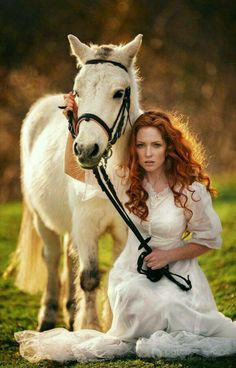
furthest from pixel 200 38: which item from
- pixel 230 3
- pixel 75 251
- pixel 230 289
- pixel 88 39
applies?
pixel 75 251

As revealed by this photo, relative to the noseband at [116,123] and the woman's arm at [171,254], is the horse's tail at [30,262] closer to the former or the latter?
the noseband at [116,123]

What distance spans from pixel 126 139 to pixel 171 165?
0.39 meters

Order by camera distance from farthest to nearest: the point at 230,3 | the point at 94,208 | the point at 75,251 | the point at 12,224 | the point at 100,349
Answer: the point at 230,3 < the point at 12,224 < the point at 75,251 < the point at 94,208 < the point at 100,349

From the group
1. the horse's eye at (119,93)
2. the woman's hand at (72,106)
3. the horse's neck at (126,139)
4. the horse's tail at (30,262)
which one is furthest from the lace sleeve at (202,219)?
the horse's tail at (30,262)

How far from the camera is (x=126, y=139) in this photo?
4332mm

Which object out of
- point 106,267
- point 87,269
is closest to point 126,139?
point 87,269

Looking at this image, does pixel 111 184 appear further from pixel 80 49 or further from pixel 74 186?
pixel 80 49

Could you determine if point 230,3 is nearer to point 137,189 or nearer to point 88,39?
point 88,39

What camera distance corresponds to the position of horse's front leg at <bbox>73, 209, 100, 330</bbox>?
184 inches

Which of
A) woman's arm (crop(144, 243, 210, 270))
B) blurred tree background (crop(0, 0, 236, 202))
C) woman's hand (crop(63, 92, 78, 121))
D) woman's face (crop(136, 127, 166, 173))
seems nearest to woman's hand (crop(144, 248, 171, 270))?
woman's arm (crop(144, 243, 210, 270))

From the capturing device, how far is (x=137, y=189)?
4082 mm

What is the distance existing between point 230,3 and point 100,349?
46.3ft

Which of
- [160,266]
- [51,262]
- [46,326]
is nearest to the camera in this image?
[160,266]

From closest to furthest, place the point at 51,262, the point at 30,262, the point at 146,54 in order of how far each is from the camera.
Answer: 1. the point at 51,262
2. the point at 30,262
3. the point at 146,54
